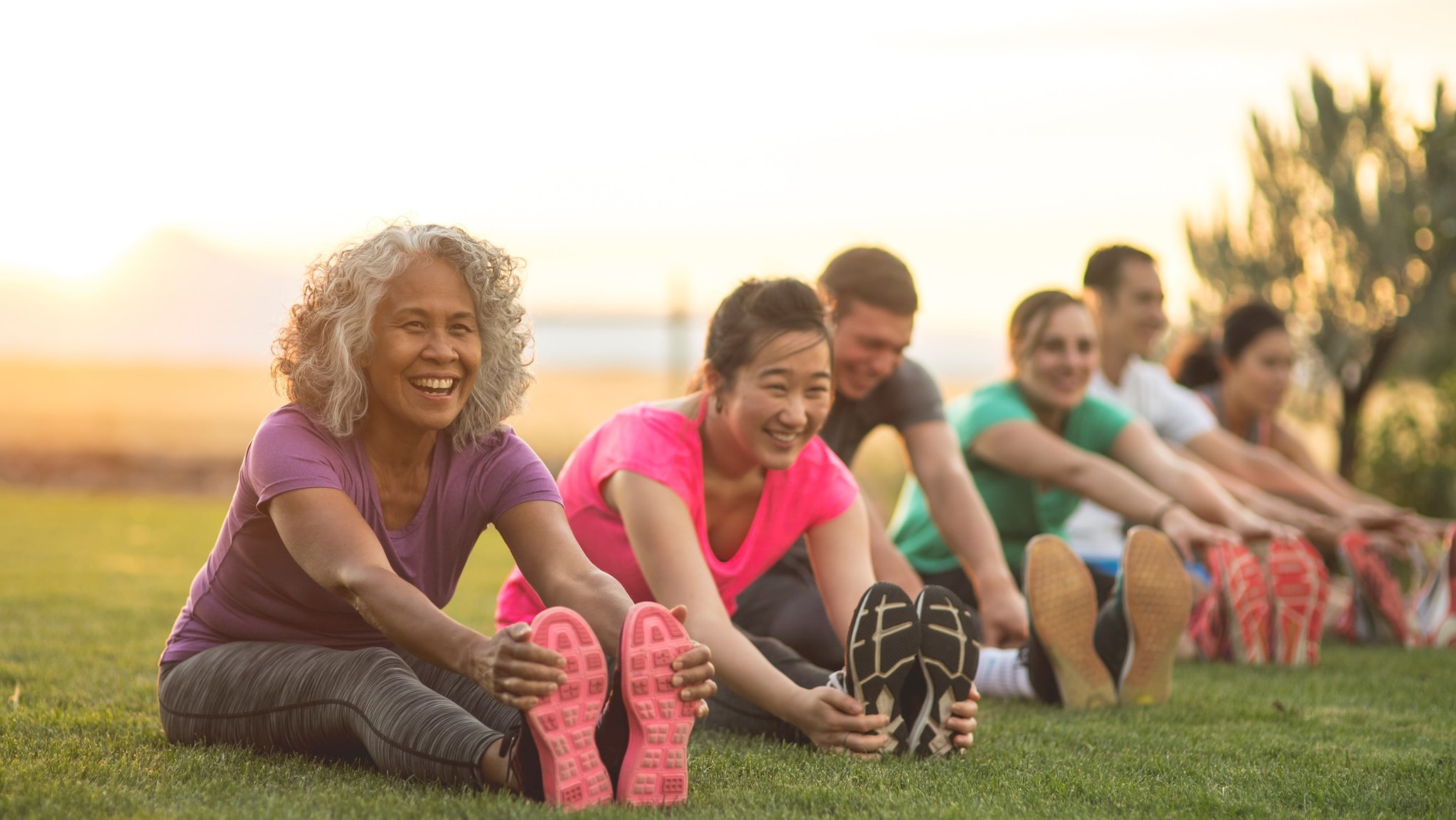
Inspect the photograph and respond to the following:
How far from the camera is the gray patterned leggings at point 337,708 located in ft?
7.77

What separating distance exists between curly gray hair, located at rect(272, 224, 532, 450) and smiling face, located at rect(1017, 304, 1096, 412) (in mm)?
2577

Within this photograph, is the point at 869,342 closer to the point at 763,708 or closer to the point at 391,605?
the point at 763,708

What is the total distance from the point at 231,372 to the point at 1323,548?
17.3 m

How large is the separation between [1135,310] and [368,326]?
4186 mm

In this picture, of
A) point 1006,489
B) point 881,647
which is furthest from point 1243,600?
point 881,647

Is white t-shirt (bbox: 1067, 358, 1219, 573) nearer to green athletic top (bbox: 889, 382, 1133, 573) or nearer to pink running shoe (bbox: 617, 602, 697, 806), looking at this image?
green athletic top (bbox: 889, 382, 1133, 573)

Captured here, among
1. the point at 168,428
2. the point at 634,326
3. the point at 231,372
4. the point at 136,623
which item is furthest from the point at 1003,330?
the point at 231,372

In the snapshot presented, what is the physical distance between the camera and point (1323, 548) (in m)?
6.62

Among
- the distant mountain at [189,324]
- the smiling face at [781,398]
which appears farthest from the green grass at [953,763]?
the distant mountain at [189,324]

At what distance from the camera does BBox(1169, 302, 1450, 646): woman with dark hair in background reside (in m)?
5.50

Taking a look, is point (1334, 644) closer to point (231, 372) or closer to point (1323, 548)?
point (1323, 548)

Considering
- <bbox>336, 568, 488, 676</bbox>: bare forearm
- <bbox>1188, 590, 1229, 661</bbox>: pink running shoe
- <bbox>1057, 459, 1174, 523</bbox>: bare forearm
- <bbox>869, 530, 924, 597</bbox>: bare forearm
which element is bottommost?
<bbox>1188, 590, 1229, 661</bbox>: pink running shoe

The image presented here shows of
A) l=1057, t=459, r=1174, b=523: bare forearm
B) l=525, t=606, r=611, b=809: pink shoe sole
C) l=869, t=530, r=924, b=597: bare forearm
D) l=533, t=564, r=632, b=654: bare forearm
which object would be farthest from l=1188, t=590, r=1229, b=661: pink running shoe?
l=525, t=606, r=611, b=809: pink shoe sole

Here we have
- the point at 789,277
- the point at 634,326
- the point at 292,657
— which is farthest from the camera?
the point at 634,326
